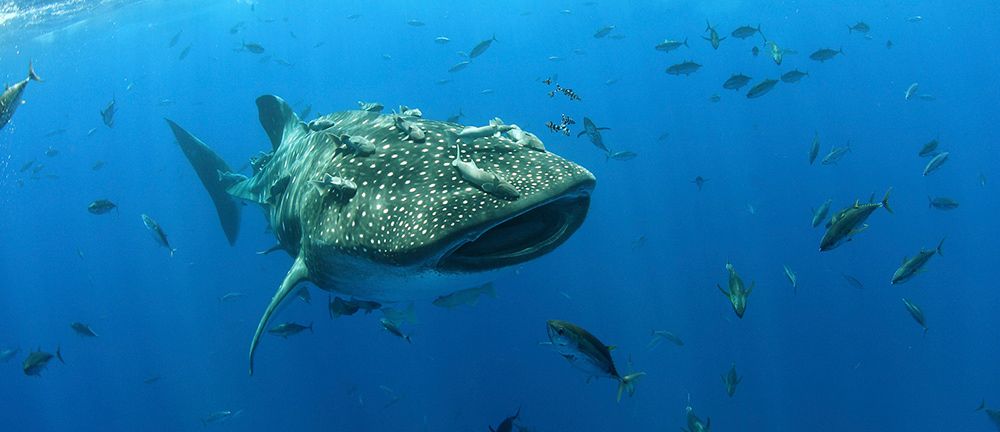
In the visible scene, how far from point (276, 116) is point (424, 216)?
4530 mm

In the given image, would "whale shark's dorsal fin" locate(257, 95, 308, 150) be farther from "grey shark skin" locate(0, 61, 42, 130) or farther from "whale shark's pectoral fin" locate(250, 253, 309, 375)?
"whale shark's pectoral fin" locate(250, 253, 309, 375)

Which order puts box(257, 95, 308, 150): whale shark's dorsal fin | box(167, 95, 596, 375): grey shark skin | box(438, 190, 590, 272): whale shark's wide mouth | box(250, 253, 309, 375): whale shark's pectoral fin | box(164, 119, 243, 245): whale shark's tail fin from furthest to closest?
box(164, 119, 243, 245): whale shark's tail fin
box(257, 95, 308, 150): whale shark's dorsal fin
box(250, 253, 309, 375): whale shark's pectoral fin
box(438, 190, 590, 272): whale shark's wide mouth
box(167, 95, 596, 375): grey shark skin

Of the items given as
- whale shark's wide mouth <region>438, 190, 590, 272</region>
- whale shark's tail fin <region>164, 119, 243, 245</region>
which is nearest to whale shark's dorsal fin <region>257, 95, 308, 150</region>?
whale shark's tail fin <region>164, 119, 243, 245</region>

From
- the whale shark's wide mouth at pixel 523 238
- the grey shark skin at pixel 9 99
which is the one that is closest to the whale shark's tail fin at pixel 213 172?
the grey shark skin at pixel 9 99

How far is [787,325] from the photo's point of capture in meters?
22.5

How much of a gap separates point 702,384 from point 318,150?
19.9 m

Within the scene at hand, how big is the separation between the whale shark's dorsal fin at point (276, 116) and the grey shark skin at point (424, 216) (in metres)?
2.32

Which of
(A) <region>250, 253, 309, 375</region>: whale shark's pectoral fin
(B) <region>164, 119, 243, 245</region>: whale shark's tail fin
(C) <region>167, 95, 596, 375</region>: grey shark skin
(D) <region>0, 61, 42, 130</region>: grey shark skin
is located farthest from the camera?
(B) <region>164, 119, 243, 245</region>: whale shark's tail fin

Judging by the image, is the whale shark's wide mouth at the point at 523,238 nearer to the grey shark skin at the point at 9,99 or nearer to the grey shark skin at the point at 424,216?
the grey shark skin at the point at 424,216

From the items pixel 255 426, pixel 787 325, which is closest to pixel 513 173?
pixel 255 426

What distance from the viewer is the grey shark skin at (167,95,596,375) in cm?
196

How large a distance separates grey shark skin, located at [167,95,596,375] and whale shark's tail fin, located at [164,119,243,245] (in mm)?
4032

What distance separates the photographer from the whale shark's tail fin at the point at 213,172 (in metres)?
6.34

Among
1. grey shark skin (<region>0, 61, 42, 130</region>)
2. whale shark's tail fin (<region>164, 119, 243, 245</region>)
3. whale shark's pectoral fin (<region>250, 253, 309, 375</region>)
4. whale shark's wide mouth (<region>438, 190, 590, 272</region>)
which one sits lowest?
whale shark's tail fin (<region>164, 119, 243, 245</region>)
